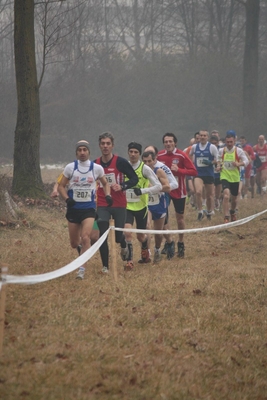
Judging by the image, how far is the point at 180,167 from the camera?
1398 cm

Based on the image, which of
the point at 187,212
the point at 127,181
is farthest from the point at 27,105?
the point at 127,181

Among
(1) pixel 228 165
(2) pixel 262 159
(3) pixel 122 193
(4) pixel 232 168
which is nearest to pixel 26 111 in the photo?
(1) pixel 228 165

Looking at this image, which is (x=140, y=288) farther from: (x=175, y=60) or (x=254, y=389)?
(x=175, y=60)

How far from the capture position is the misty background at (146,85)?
47.6 meters

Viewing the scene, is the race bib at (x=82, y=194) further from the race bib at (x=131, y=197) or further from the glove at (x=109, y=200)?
the race bib at (x=131, y=197)

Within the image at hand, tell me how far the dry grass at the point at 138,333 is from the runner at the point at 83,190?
755 millimetres

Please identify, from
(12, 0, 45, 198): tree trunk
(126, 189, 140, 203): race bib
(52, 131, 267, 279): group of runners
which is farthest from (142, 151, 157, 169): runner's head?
(12, 0, 45, 198): tree trunk

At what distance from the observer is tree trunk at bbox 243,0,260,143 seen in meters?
38.0

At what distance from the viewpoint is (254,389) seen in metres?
6.50

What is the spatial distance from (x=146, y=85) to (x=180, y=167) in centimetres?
3694

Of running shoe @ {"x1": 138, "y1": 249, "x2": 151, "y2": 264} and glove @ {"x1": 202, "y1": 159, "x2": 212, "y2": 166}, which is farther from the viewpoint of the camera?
glove @ {"x1": 202, "y1": 159, "x2": 212, "y2": 166}

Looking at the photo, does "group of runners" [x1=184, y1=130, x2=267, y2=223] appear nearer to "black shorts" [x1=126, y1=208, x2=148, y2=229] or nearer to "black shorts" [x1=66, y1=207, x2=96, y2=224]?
"black shorts" [x1=126, y1=208, x2=148, y2=229]

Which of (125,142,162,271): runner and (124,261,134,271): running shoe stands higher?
(125,142,162,271): runner

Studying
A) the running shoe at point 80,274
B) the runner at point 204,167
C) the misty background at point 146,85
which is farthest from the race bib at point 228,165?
the misty background at point 146,85
